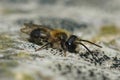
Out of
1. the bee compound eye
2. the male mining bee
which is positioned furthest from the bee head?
the bee compound eye

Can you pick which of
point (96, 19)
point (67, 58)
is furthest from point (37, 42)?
point (96, 19)

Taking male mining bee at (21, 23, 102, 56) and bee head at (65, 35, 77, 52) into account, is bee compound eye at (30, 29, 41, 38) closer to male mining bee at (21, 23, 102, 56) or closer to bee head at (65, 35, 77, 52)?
male mining bee at (21, 23, 102, 56)

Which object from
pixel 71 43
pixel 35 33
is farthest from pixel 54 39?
pixel 35 33

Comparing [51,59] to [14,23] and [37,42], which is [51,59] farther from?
[14,23]

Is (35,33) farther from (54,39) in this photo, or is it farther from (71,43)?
(71,43)

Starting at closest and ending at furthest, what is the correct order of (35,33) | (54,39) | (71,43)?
(71,43), (54,39), (35,33)

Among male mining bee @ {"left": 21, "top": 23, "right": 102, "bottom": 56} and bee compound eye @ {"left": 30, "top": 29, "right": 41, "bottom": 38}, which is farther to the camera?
bee compound eye @ {"left": 30, "top": 29, "right": 41, "bottom": 38}

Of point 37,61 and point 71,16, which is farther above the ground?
point 37,61

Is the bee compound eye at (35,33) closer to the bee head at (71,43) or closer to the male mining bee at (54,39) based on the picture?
the male mining bee at (54,39)

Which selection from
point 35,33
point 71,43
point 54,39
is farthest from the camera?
point 35,33
